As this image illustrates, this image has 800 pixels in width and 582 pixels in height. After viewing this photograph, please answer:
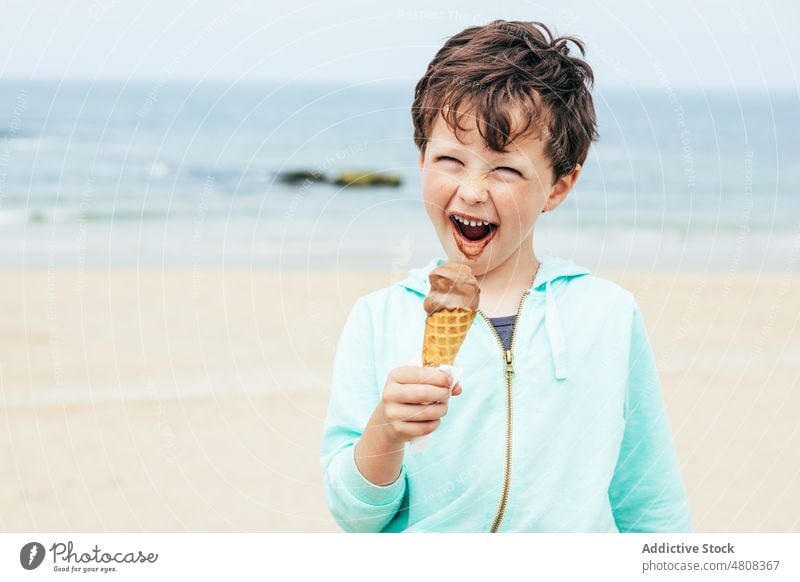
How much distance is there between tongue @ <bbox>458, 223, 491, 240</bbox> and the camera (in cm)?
234

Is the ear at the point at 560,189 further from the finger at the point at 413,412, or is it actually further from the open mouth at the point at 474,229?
the finger at the point at 413,412

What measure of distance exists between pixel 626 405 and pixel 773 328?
27.2 feet

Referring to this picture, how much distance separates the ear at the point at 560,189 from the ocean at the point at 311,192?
5.70 m

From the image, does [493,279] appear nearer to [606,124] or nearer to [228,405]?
[228,405]

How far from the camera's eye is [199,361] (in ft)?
27.7

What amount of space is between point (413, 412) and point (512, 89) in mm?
800

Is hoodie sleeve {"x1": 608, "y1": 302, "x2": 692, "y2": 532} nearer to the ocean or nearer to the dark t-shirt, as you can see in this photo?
the dark t-shirt

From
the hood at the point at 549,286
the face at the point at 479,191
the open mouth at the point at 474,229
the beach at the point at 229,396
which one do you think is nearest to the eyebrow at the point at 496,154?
the face at the point at 479,191

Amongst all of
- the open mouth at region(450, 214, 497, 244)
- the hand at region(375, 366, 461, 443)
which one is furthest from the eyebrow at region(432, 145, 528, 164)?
the hand at region(375, 366, 461, 443)

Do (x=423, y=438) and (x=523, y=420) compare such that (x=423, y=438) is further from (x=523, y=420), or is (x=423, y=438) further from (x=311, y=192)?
(x=311, y=192)

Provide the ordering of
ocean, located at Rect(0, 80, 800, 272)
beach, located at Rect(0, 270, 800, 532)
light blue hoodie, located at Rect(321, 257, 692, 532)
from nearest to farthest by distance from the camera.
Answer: light blue hoodie, located at Rect(321, 257, 692, 532) < beach, located at Rect(0, 270, 800, 532) < ocean, located at Rect(0, 80, 800, 272)

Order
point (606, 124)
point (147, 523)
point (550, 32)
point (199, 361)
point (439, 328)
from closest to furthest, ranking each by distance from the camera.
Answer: point (439, 328) → point (550, 32) → point (147, 523) → point (199, 361) → point (606, 124)

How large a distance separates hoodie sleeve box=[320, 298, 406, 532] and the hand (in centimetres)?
29

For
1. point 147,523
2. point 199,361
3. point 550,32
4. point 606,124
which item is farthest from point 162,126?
point 550,32
